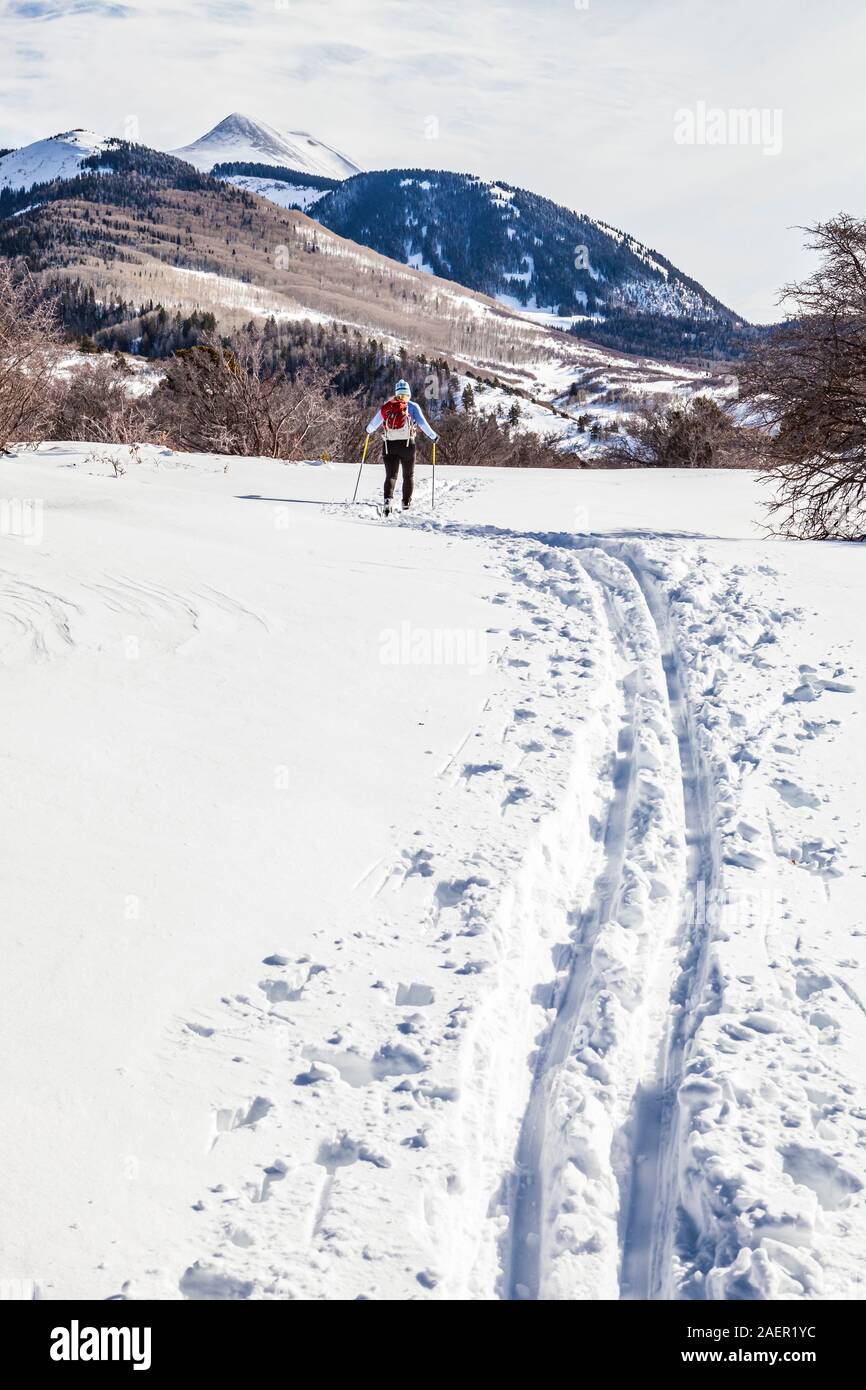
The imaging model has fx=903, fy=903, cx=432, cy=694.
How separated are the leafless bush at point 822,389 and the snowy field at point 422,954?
20.4 ft

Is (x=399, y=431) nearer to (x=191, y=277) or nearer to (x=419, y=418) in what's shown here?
(x=419, y=418)

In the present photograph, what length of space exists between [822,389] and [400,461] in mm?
5566

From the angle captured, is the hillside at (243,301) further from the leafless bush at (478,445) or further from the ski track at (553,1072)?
the ski track at (553,1072)

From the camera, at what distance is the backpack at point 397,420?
11539 millimetres

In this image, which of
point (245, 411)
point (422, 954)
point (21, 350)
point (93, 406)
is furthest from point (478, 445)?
point (422, 954)

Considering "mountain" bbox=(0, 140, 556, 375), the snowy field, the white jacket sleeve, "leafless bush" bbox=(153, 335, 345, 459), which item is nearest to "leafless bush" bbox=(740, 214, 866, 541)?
the white jacket sleeve

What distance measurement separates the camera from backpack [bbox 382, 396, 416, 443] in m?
11.5

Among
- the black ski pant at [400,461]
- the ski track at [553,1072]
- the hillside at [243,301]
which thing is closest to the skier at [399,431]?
the black ski pant at [400,461]

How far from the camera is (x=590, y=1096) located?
2516 mm

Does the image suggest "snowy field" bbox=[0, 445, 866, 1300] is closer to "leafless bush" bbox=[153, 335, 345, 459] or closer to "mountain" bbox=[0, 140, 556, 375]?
"leafless bush" bbox=[153, 335, 345, 459]

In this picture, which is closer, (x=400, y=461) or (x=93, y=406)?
(x=400, y=461)

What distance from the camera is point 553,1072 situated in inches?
104

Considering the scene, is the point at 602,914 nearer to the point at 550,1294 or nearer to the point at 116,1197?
the point at 550,1294
